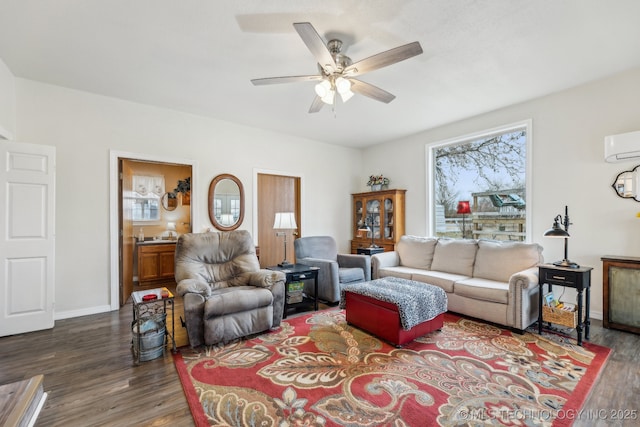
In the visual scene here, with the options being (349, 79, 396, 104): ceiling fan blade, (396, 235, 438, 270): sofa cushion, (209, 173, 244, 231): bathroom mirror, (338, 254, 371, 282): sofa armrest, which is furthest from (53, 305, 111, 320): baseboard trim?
(396, 235, 438, 270): sofa cushion

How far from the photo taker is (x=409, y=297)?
8.72 ft

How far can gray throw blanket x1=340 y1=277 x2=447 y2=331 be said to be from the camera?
257 centimetres

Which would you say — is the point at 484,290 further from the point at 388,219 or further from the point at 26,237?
the point at 26,237

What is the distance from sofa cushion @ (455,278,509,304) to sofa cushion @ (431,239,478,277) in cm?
31

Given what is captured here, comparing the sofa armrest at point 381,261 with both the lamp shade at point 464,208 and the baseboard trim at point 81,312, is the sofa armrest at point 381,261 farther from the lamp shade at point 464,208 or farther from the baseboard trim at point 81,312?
the baseboard trim at point 81,312

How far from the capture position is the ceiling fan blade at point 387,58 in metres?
1.95

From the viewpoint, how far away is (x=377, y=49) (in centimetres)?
259

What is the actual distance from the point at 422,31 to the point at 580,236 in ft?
9.99

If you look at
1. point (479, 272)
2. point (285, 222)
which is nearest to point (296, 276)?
point (285, 222)

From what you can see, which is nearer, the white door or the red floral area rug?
the red floral area rug

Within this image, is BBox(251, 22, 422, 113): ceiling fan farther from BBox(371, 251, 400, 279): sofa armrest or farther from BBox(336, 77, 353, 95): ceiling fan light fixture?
BBox(371, 251, 400, 279): sofa armrest

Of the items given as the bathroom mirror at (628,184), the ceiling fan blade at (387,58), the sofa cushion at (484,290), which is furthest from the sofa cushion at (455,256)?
the ceiling fan blade at (387,58)

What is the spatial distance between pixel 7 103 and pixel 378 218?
207 inches

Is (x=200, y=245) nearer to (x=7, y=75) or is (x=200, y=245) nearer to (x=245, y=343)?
(x=245, y=343)
